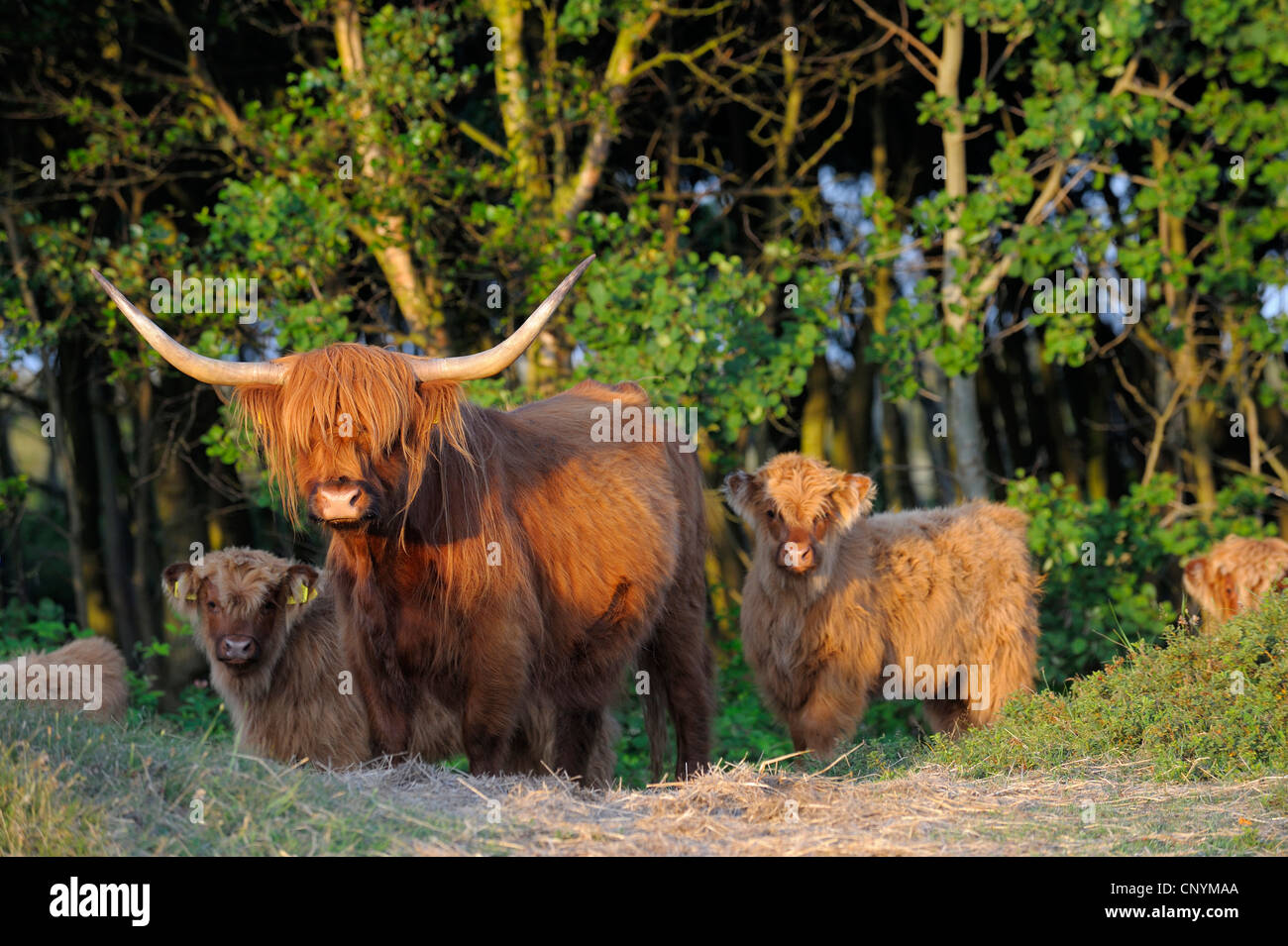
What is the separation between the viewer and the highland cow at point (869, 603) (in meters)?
6.81

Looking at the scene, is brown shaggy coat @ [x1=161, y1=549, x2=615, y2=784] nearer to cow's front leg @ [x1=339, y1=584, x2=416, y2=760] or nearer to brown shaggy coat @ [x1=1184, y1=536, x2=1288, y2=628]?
cow's front leg @ [x1=339, y1=584, x2=416, y2=760]

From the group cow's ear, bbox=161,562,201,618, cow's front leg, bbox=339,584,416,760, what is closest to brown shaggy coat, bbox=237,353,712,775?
cow's front leg, bbox=339,584,416,760

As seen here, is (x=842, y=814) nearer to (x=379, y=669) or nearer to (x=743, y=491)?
(x=379, y=669)

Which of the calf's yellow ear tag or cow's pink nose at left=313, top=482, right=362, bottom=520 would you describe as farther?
the calf's yellow ear tag

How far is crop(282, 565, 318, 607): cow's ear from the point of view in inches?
249

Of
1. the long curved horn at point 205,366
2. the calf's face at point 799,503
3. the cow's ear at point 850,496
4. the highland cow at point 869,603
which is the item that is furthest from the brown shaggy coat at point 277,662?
the long curved horn at point 205,366

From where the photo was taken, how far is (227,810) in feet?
11.0

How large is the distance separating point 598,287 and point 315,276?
5.93ft

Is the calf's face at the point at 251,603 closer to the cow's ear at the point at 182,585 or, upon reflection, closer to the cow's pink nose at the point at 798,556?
the cow's ear at the point at 182,585

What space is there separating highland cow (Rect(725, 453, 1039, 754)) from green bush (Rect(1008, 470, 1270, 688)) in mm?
610

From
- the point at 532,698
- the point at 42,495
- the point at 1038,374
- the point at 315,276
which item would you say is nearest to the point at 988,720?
the point at 532,698

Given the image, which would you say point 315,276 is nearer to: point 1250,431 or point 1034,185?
point 1034,185

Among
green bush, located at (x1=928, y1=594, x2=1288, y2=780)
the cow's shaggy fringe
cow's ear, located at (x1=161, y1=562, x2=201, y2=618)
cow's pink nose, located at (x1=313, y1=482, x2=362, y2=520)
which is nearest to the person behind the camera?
cow's pink nose, located at (x1=313, y1=482, x2=362, y2=520)

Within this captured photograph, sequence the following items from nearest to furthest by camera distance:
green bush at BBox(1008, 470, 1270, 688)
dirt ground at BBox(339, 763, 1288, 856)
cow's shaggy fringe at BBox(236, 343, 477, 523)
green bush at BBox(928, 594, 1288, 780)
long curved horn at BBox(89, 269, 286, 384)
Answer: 1. dirt ground at BBox(339, 763, 1288, 856)
2. cow's shaggy fringe at BBox(236, 343, 477, 523)
3. long curved horn at BBox(89, 269, 286, 384)
4. green bush at BBox(928, 594, 1288, 780)
5. green bush at BBox(1008, 470, 1270, 688)
